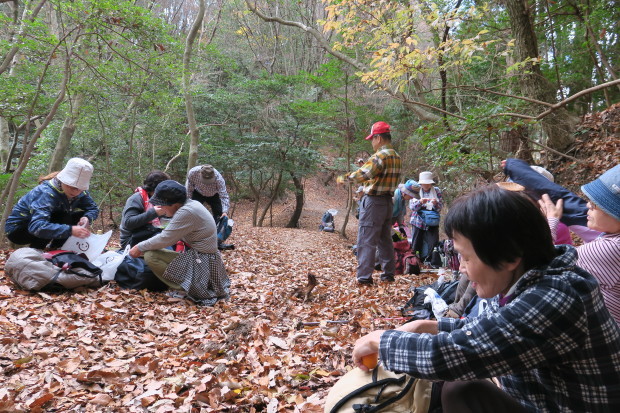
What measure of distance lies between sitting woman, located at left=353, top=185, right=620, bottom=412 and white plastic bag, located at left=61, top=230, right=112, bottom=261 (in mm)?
4486

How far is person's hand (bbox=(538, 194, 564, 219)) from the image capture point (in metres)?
2.77

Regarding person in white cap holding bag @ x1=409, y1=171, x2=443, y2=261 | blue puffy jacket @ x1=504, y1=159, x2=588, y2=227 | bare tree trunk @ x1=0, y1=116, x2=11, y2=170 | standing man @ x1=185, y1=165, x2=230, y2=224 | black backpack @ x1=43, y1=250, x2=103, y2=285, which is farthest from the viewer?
bare tree trunk @ x1=0, y1=116, x2=11, y2=170

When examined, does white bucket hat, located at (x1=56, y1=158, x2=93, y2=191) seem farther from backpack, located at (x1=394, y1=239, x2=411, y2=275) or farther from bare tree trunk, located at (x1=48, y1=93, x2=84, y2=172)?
bare tree trunk, located at (x1=48, y1=93, x2=84, y2=172)

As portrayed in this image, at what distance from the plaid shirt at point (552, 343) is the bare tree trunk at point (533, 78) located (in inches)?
267

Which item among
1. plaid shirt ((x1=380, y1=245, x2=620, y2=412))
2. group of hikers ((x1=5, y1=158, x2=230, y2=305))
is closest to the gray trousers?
group of hikers ((x1=5, y1=158, x2=230, y2=305))

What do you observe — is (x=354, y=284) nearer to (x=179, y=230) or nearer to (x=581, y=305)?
(x=179, y=230)

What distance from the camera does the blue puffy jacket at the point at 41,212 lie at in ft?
14.8

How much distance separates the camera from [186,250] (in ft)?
15.8

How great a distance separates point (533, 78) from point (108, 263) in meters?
7.69

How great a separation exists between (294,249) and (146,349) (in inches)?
283

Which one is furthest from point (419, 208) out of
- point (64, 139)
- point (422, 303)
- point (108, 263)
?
point (64, 139)

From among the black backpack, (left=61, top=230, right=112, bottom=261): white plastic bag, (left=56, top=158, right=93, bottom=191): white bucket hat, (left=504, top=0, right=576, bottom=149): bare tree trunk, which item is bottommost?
the black backpack

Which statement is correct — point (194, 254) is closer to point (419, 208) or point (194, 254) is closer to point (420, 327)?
point (420, 327)

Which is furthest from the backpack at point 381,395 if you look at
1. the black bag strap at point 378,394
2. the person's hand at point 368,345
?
the person's hand at point 368,345
